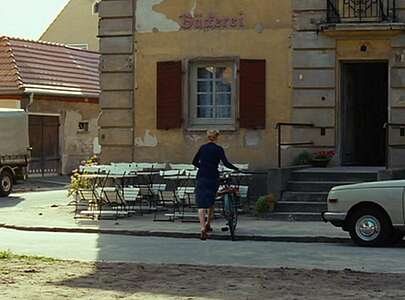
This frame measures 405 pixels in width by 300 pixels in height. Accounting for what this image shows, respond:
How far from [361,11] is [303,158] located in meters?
3.70

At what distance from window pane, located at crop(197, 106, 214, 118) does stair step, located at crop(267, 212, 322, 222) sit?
13.2ft

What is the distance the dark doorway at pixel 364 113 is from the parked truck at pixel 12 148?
11.9m

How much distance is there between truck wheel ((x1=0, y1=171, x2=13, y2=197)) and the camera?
99.8 ft

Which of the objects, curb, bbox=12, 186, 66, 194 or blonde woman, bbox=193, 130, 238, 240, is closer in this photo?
blonde woman, bbox=193, 130, 238, 240

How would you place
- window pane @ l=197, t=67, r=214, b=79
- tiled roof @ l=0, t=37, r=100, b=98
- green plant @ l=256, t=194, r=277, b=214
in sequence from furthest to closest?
tiled roof @ l=0, t=37, r=100, b=98
window pane @ l=197, t=67, r=214, b=79
green plant @ l=256, t=194, r=277, b=214

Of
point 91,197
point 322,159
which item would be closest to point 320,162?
point 322,159

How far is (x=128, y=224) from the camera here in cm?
2048

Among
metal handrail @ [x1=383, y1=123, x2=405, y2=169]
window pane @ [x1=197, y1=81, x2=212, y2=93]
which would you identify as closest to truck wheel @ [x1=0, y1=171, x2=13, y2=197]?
window pane @ [x1=197, y1=81, x2=212, y2=93]

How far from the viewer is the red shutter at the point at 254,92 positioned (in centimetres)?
2330

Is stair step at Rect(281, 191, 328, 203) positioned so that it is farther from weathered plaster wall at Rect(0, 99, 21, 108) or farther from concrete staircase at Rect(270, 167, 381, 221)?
weathered plaster wall at Rect(0, 99, 21, 108)

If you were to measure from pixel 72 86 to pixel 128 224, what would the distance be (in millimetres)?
21226

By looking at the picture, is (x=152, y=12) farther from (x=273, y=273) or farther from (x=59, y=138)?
(x=59, y=138)

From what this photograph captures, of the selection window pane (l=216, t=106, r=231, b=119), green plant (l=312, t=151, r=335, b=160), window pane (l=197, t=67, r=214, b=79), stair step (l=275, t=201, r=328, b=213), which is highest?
window pane (l=197, t=67, r=214, b=79)

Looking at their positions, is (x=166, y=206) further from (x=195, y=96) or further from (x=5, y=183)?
(x=5, y=183)
